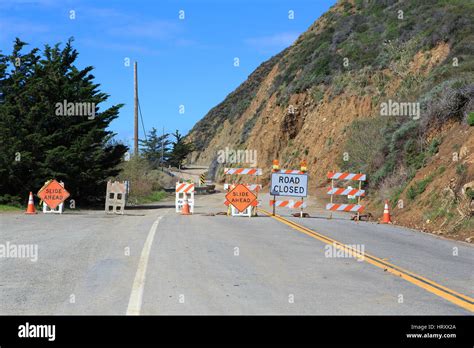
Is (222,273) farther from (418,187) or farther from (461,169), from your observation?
(418,187)

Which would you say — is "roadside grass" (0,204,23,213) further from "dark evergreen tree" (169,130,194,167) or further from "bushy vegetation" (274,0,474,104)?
"dark evergreen tree" (169,130,194,167)

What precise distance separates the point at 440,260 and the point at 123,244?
6.63 meters

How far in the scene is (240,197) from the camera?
21.2 meters

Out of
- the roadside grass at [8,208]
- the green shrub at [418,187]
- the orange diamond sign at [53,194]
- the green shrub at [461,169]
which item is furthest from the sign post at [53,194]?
the green shrub at [461,169]

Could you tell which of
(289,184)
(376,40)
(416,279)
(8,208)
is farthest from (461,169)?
(376,40)

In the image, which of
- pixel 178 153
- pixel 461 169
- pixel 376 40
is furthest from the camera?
pixel 178 153

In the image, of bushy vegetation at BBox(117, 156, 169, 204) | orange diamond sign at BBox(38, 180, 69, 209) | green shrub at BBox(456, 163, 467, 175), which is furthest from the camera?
bushy vegetation at BBox(117, 156, 169, 204)

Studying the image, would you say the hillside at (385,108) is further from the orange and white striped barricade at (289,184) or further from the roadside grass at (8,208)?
the roadside grass at (8,208)

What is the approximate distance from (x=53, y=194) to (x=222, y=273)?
14.3 meters

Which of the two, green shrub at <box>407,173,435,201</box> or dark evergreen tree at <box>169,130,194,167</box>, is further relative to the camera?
dark evergreen tree at <box>169,130,194,167</box>

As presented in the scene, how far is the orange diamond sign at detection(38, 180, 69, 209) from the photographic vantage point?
A: 21.9 metres

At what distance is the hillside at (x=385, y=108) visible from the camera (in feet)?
69.0

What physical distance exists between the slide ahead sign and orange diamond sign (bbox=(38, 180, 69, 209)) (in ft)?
25.7

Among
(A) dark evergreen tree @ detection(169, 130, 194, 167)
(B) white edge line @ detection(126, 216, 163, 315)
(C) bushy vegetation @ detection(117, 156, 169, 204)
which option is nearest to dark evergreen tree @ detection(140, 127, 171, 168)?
(A) dark evergreen tree @ detection(169, 130, 194, 167)
